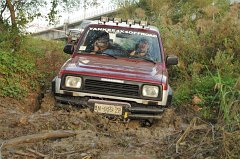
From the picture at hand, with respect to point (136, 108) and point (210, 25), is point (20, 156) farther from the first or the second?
point (210, 25)

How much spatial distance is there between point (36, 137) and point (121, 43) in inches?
127

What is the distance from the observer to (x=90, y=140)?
15.9 feet

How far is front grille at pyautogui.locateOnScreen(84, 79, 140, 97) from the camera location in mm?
6422

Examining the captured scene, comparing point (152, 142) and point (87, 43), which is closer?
point (152, 142)

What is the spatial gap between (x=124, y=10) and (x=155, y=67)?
19931 millimetres

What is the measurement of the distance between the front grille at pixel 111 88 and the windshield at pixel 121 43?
1.04 meters

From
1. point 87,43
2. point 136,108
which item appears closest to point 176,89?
point 87,43

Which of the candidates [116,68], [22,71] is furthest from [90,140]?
[22,71]

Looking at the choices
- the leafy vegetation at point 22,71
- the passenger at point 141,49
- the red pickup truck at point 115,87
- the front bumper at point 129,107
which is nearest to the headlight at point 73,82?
the red pickup truck at point 115,87

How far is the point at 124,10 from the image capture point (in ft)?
87.4

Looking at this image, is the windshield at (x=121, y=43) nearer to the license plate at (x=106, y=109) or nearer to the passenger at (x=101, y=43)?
the passenger at (x=101, y=43)

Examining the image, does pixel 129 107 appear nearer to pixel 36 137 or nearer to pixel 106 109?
pixel 106 109

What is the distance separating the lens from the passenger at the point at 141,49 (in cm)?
749

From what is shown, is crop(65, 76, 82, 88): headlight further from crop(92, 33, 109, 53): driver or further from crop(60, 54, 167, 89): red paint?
crop(92, 33, 109, 53): driver
